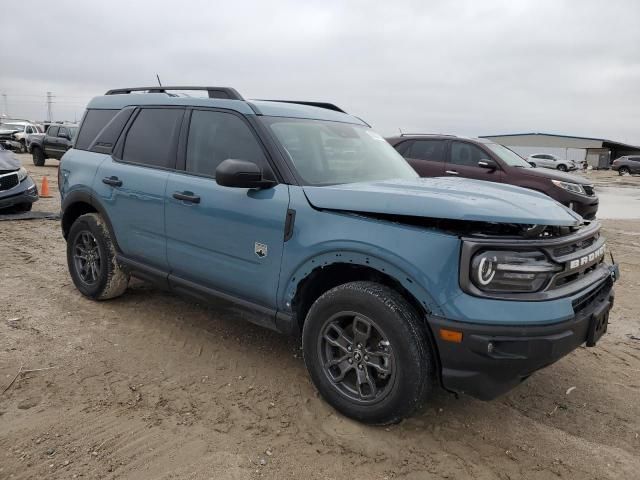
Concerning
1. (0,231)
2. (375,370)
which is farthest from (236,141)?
(0,231)

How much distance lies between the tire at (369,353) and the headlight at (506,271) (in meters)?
0.41

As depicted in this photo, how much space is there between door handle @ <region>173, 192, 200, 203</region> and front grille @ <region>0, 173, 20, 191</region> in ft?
21.6

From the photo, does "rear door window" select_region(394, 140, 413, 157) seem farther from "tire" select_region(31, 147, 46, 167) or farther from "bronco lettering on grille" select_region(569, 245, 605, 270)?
"tire" select_region(31, 147, 46, 167)

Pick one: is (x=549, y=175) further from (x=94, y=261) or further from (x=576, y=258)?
(x=94, y=261)

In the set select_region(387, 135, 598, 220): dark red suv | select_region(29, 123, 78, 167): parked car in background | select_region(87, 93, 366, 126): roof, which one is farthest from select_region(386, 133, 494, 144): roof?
select_region(29, 123, 78, 167): parked car in background

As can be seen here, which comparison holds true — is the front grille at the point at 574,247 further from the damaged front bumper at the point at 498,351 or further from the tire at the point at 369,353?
the tire at the point at 369,353

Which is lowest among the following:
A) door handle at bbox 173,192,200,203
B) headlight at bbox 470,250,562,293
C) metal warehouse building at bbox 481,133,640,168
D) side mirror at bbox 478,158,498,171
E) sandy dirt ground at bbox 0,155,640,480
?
sandy dirt ground at bbox 0,155,640,480

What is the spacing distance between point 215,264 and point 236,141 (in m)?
0.87

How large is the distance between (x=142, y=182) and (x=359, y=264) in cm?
212

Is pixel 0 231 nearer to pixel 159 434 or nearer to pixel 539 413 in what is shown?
pixel 159 434

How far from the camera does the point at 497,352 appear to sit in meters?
2.42

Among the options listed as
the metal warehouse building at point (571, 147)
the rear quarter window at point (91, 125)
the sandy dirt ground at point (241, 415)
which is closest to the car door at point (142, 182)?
the rear quarter window at point (91, 125)

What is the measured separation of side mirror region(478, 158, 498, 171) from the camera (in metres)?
8.70

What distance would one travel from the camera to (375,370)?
9.35 feet
